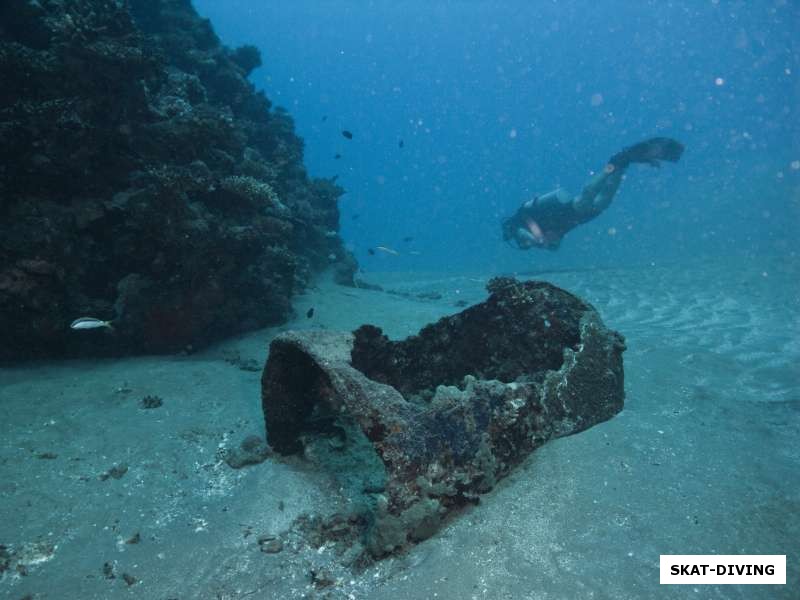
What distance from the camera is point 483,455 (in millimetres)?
3129

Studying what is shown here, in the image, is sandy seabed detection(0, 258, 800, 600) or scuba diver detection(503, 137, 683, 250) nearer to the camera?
sandy seabed detection(0, 258, 800, 600)

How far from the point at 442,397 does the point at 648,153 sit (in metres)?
18.2

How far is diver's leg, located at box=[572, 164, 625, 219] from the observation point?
16984 mm

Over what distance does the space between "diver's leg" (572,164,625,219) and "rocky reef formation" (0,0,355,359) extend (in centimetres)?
1299

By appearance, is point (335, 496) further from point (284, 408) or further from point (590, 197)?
point (590, 197)

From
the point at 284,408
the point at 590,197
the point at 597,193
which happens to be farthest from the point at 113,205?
the point at 597,193

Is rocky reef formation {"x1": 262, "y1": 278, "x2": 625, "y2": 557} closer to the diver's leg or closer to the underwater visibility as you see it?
the underwater visibility

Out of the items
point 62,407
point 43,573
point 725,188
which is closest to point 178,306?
Result: point 62,407

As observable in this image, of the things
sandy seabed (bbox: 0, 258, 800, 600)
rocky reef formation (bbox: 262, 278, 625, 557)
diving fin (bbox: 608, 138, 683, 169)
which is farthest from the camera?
diving fin (bbox: 608, 138, 683, 169)

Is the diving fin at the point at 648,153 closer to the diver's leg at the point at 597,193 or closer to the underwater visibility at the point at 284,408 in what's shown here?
the diver's leg at the point at 597,193

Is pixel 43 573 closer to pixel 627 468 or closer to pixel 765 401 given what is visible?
pixel 627 468

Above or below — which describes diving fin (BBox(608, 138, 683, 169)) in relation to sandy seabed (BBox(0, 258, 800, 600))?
above

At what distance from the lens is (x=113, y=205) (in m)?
6.67

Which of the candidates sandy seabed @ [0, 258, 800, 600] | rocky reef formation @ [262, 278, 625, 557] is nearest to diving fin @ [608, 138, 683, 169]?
sandy seabed @ [0, 258, 800, 600]
